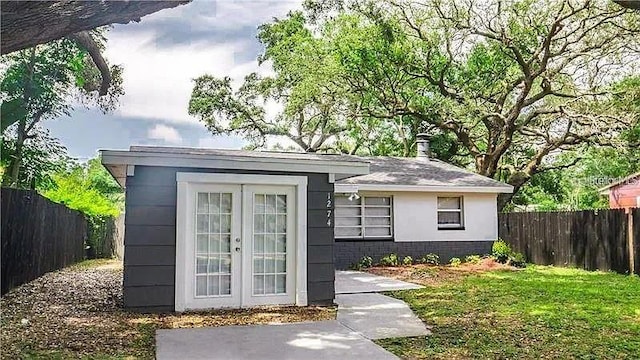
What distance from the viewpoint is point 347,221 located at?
14.4 m

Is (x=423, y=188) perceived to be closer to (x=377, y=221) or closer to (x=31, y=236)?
(x=377, y=221)

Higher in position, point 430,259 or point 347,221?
point 347,221

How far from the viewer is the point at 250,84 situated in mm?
25953

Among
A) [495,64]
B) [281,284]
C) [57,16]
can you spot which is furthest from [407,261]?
[57,16]

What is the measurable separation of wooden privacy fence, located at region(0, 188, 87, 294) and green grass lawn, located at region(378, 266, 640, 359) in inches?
229

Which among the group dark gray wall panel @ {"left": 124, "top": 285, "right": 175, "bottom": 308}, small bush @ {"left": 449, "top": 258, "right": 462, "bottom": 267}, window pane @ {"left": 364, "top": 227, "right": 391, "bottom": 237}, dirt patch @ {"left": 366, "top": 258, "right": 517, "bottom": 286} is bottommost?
dirt patch @ {"left": 366, "top": 258, "right": 517, "bottom": 286}

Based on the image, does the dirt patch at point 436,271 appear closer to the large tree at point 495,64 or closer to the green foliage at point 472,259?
the green foliage at point 472,259

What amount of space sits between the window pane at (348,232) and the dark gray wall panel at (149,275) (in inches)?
290

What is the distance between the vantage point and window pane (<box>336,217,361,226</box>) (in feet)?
47.0

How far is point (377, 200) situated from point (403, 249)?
1581 mm

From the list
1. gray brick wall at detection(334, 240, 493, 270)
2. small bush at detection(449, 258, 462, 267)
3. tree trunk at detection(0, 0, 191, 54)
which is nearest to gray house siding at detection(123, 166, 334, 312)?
tree trunk at detection(0, 0, 191, 54)

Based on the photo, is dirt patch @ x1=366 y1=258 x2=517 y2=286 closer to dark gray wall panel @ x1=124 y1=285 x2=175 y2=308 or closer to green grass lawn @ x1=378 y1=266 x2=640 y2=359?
green grass lawn @ x1=378 y1=266 x2=640 y2=359

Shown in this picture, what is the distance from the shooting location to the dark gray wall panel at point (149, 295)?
A: 7199 mm

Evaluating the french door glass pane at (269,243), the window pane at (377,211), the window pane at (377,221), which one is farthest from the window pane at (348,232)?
the french door glass pane at (269,243)
